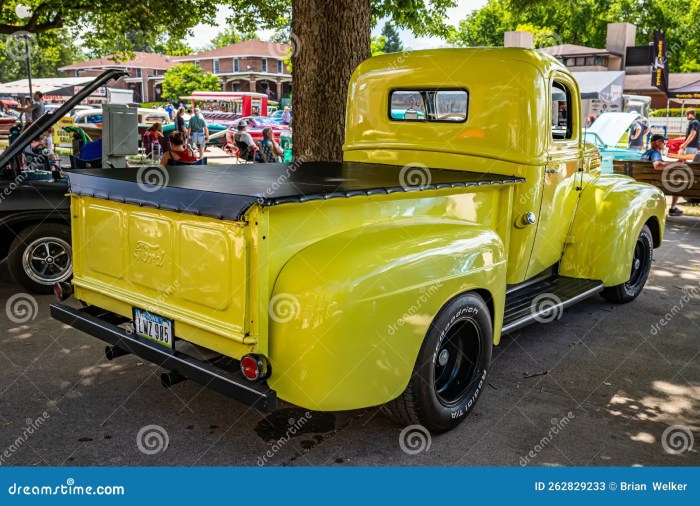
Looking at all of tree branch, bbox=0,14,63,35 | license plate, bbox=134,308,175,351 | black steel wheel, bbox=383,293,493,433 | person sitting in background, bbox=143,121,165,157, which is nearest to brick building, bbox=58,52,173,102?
person sitting in background, bbox=143,121,165,157

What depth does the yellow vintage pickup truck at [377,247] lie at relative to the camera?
10.1 feet

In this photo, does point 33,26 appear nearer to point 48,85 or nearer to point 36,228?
point 36,228

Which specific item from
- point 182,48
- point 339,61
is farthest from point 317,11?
point 182,48

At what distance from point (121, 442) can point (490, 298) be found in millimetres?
2322

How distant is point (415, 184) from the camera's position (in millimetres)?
3826

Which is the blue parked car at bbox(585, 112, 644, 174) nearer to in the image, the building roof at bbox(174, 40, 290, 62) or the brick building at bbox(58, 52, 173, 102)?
the building roof at bbox(174, 40, 290, 62)

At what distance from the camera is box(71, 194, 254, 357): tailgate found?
10.3 feet

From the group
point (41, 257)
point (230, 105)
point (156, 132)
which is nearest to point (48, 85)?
point (230, 105)

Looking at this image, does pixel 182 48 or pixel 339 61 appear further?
pixel 182 48

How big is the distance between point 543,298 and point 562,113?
1.59 m

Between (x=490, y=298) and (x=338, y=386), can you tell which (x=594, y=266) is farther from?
(x=338, y=386)

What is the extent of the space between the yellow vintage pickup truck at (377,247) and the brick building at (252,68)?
180ft

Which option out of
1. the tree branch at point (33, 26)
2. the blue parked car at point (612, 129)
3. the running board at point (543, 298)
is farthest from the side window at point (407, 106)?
the blue parked car at point (612, 129)

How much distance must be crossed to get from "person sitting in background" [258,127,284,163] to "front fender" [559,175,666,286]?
9.81m
